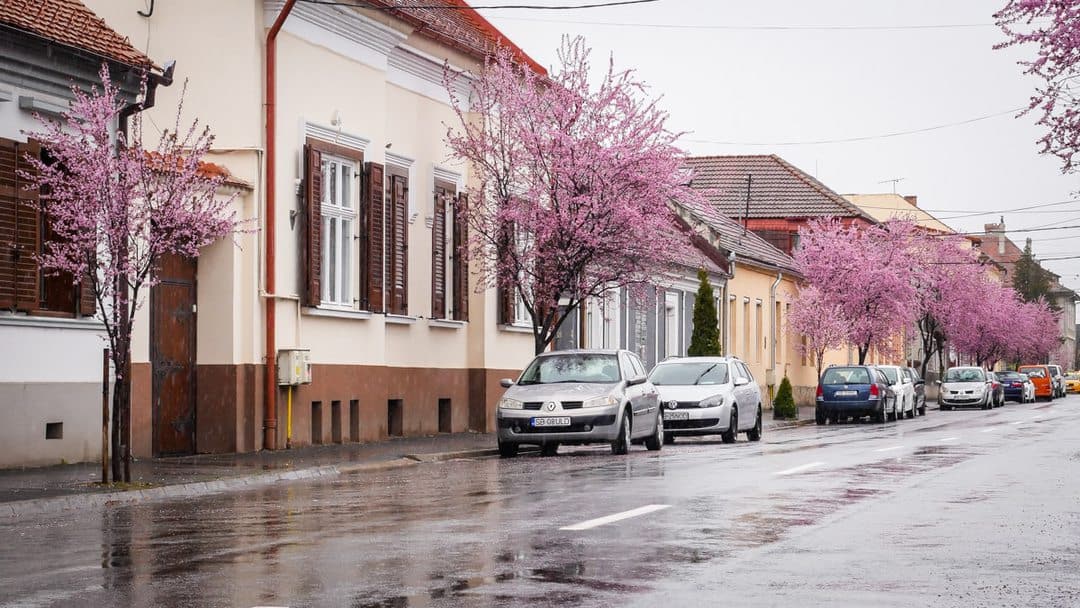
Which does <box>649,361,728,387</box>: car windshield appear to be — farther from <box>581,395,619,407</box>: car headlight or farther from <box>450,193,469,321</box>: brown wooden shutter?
<box>581,395,619,407</box>: car headlight

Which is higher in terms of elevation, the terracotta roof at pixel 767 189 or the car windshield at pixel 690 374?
the terracotta roof at pixel 767 189

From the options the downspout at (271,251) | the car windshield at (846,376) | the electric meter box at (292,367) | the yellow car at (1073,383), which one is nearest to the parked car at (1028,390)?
the car windshield at (846,376)

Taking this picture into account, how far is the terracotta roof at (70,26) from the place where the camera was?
787 inches

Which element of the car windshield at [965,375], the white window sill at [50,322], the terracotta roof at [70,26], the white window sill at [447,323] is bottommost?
the car windshield at [965,375]

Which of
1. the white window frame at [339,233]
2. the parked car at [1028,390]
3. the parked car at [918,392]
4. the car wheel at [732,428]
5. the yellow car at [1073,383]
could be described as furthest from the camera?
the yellow car at [1073,383]

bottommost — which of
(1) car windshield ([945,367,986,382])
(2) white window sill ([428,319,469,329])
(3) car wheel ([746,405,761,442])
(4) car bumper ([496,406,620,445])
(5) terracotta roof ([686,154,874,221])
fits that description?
(3) car wheel ([746,405,761,442])

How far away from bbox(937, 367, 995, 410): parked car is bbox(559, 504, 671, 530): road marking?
52.8m

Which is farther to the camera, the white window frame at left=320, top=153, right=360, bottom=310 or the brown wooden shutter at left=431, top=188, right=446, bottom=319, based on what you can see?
the brown wooden shutter at left=431, top=188, right=446, bottom=319

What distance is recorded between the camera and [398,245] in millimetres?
30688

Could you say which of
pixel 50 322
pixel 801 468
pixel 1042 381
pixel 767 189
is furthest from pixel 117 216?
pixel 1042 381

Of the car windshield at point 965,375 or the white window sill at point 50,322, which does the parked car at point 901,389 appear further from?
the white window sill at point 50,322

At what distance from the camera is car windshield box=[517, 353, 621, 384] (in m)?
26.3

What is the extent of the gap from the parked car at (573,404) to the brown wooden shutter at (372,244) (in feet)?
11.7

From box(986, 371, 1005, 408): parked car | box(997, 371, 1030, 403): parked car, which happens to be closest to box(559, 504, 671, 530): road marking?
box(986, 371, 1005, 408): parked car
